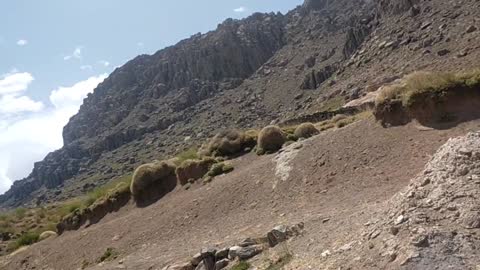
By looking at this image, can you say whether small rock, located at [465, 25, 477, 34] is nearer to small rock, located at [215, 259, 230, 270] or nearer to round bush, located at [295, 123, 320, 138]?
round bush, located at [295, 123, 320, 138]

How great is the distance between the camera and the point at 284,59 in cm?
16325

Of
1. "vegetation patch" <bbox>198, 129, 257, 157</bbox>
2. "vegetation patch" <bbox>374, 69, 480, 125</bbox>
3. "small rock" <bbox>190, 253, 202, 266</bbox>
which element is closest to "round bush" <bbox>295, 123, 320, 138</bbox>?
"vegetation patch" <bbox>198, 129, 257, 157</bbox>

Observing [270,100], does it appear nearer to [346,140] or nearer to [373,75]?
[373,75]

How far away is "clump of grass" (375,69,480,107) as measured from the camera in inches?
768

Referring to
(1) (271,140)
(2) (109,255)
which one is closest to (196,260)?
(2) (109,255)

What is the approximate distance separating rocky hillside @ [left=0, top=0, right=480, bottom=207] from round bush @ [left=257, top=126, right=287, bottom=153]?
46939 mm

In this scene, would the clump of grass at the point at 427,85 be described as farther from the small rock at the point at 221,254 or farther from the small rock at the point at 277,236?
the small rock at the point at 221,254

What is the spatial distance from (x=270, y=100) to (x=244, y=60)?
46.9 meters

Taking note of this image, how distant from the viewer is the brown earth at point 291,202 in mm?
13508

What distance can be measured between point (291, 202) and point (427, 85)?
7.72 metres

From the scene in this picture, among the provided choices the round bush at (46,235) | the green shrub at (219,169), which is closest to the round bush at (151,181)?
the green shrub at (219,169)

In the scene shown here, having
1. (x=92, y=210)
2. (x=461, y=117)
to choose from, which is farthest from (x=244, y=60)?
(x=461, y=117)

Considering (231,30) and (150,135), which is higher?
(231,30)

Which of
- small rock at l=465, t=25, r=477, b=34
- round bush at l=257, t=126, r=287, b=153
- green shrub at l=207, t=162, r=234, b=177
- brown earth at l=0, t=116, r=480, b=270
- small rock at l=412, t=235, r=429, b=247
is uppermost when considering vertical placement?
small rock at l=465, t=25, r=477, b=34
